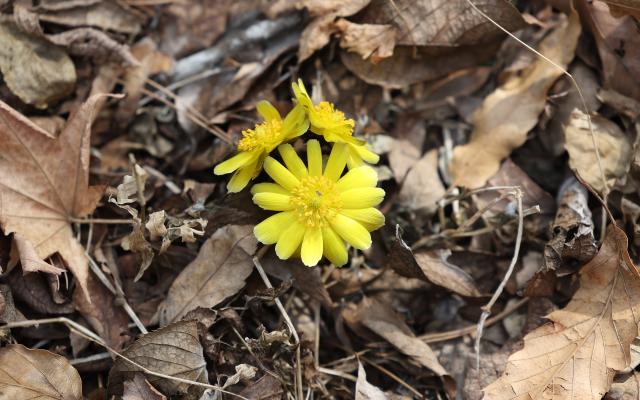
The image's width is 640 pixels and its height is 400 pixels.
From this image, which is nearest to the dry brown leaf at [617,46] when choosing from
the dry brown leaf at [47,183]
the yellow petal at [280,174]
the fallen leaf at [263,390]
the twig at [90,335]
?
the yellow petal at [280,174]

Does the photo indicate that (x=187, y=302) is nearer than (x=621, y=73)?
Yes

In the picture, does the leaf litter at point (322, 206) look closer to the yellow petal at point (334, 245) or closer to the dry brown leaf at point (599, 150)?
the dry brown leaf at point (599, 150)

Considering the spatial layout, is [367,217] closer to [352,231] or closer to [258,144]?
[352,231]

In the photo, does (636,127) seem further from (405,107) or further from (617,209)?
(405,107)

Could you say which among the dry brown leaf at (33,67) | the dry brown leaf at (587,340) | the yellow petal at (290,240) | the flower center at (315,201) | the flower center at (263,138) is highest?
the dry brown leaf at (33,67)

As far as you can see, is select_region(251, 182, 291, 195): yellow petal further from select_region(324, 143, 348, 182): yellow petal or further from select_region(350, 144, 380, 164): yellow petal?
select_region(350, 144, 380, 164): yellow petal

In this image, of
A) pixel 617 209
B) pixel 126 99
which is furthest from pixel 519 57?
pixel 126 99
